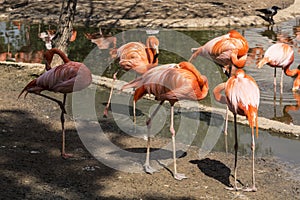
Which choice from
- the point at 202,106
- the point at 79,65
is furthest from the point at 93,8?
the point at 79,65

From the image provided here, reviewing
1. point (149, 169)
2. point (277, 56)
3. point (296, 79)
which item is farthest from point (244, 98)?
point (296, 79)

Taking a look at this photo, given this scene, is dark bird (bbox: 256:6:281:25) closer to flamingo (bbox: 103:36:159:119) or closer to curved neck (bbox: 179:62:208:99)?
flamingo (bbox: 103:36:159:119)

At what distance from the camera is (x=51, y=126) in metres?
6.23

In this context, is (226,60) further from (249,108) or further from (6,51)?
(6,51)

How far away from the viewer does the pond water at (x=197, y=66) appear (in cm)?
628

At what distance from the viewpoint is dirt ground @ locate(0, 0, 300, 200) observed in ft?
14.8

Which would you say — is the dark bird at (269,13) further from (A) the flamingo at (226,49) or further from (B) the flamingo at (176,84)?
(B) the flamingo at (176,84)

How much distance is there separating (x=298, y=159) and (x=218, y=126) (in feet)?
4.23

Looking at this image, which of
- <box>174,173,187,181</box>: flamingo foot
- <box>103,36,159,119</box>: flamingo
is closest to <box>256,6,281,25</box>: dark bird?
<box>103,36,159,119</box>: flamingo

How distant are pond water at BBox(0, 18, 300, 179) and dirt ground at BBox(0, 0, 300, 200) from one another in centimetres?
38

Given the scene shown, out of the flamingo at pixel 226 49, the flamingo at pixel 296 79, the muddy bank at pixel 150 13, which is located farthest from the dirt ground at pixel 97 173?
the muddy bank at pixel 150 13

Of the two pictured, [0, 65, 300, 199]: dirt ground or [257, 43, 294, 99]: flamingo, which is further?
[257, 43, 294, 99]: flamingo

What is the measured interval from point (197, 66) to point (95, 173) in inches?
210

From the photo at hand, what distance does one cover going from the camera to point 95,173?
4.94m
